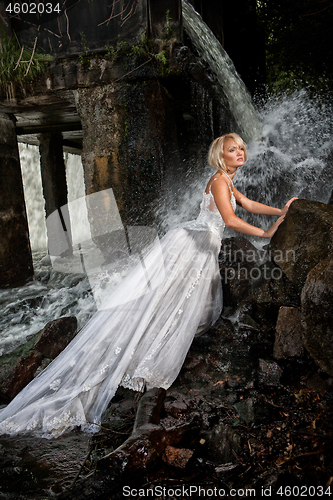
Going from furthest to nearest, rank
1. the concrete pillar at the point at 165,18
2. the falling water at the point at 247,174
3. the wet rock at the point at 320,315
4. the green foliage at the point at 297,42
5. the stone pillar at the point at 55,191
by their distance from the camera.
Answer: the green foliage at the point at 297,42 → the stone pillar at the point at 55,191 → the falling water at the point at 247,174 → the concrete pillar at the point at 165,18 → the wet rock at the point at 320,315

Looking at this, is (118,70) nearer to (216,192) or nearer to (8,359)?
(216,192)

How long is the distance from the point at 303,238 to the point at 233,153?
113cm

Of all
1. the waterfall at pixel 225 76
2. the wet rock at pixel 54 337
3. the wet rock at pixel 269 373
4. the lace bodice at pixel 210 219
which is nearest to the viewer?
the wet rock at pixel 269 373

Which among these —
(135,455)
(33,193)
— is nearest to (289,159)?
(135,455)

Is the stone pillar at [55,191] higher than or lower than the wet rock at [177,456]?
higher

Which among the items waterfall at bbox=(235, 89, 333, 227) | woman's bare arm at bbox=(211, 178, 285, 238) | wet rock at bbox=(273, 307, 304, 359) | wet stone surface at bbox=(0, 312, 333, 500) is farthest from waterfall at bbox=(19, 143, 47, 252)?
wet rock at bbox=(273, 307, 304, 359)

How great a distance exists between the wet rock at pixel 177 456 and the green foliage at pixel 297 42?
428 inches

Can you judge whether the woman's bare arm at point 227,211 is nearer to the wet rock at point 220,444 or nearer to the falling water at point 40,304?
the wet rock at point 220,444

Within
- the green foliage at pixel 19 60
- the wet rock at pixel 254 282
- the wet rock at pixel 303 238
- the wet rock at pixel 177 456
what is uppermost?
the green foliage at pixel 19 60

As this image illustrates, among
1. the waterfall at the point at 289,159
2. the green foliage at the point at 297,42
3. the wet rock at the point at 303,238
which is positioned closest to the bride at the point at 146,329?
the wet rock at the point at 303,238

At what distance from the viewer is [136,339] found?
2836 millimetres

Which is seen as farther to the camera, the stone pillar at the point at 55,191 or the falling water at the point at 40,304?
the stone pillar at the point at 55,191

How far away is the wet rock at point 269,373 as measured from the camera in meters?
2.76

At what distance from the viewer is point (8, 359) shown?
137 inches
